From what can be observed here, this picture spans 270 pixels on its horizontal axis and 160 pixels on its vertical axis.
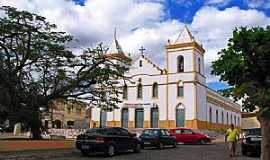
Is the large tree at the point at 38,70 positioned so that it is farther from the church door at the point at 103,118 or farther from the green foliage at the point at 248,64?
the church door at the point at 103,118

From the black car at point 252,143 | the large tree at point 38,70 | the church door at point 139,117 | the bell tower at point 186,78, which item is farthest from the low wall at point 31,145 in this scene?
the church door at point 139,117

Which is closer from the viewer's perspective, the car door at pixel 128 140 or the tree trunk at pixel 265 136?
the tree trunk at pixel 265 136

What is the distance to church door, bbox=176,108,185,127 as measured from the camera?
55.1 metres

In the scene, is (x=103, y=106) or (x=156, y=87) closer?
(x=103, y=106)

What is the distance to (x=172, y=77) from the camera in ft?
186

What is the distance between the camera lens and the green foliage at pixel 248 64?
1221cm

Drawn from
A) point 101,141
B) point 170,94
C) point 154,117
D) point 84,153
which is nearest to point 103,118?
point 154,117

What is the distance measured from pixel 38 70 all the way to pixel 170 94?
31.5 meters

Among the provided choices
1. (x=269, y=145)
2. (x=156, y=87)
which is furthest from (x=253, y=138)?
(x=156, y=87)

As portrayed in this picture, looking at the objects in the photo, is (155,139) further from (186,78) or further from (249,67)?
(186,78)

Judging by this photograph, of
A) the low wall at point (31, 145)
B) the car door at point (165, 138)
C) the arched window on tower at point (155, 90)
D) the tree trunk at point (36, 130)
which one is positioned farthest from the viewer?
the arched window on tower at point (155, 90)

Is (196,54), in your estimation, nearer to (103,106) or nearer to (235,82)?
(103,106)

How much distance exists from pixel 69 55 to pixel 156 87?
105ft

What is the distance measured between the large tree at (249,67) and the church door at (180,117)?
1681 inches
